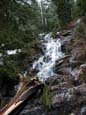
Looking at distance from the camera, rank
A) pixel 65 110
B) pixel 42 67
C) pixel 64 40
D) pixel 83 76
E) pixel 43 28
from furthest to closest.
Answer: pixel 43 28
pixel 64 40
pixel 42 67
pixel 83 76
pixel 65 110

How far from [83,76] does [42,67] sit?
5490 mm

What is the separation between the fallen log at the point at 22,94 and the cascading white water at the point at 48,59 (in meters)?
5.94

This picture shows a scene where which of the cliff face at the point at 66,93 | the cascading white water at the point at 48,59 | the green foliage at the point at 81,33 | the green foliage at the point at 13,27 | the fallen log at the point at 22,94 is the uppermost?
the green foliage at the point at 13,27

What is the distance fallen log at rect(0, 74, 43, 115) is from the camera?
9.94m

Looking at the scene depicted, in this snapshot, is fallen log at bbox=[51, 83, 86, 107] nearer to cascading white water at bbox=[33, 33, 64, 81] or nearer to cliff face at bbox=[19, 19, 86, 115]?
cliff face at bbox=[19, 19, 86, 115]

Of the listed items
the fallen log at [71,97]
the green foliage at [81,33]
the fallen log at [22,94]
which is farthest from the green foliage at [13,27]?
the green foliage at [81,33]

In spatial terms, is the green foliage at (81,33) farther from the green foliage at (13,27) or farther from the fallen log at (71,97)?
the green foliage at (13,27)

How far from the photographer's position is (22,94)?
1065 centimetres

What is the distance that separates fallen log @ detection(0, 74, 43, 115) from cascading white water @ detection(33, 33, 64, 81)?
5939mm

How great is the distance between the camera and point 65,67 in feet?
60.6

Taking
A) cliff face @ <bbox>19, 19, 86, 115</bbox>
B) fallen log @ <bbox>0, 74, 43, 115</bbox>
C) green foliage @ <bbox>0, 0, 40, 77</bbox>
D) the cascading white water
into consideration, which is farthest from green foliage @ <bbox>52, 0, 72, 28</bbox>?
green foliage @ <bbox>0, 0, 40, 77</bbox>

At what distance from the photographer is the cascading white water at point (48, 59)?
1905cm

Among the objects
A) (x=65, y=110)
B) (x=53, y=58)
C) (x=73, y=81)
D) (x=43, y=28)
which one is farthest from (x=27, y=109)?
(x=43, y=28)

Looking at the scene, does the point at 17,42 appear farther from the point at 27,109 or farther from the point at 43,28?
the point at 43,28
